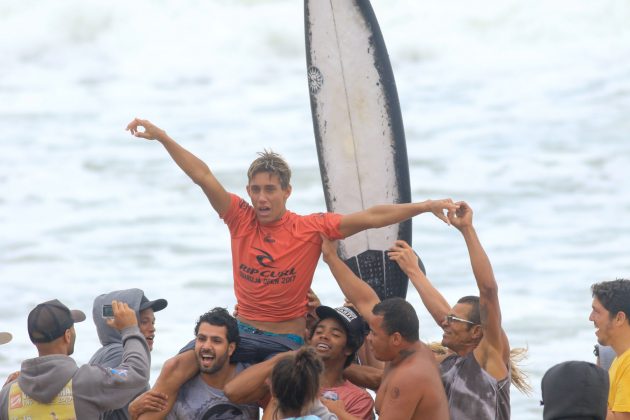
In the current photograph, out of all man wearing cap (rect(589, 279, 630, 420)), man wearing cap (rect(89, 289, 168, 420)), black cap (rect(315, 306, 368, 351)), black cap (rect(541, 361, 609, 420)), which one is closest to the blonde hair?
black cap (rect(315, 306, 368, 351))

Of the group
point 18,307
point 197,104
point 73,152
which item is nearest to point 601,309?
point 18,307

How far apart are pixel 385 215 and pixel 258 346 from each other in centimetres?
102

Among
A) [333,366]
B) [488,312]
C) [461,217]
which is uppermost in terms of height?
[461,217]

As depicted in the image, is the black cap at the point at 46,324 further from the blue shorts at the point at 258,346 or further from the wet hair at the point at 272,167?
the wet hair at the point at 272,167

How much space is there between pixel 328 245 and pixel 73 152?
72.7 ft

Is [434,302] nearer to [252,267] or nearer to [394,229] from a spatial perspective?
[252,267]

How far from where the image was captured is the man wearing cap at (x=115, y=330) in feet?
23.6

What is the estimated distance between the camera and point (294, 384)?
550cm

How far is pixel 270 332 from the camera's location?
7176 millimetres

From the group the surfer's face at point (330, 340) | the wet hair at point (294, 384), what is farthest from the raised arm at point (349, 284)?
the wet hair at point (294, 384)

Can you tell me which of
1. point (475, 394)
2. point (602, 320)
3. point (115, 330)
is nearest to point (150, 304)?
point (115, 330)

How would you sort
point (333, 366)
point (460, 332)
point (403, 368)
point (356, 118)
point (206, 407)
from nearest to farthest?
point (403, 368), point (460, 332), point (206, 407), point (333, 366), point (356, 118)

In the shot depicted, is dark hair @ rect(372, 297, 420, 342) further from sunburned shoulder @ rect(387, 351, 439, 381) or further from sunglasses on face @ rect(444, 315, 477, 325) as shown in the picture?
sunglasses on face @ rect(444, 315, 477, 325)

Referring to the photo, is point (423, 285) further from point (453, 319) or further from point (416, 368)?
point (416, 368)
